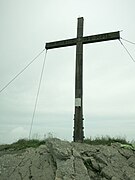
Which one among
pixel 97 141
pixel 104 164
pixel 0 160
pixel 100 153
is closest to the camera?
pixel 104 164

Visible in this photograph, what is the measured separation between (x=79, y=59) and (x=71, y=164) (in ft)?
13.9

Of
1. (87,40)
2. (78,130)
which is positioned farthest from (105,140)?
(87,40)

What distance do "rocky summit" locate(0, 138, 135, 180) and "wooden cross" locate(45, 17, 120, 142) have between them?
115 cm

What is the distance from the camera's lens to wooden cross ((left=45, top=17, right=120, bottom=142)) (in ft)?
29.6

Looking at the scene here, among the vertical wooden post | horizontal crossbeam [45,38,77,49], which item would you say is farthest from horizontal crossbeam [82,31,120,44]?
horizontal crossbeam [45,38,77,49]

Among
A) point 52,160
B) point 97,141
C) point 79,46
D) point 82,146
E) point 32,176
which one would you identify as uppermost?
point 79,46

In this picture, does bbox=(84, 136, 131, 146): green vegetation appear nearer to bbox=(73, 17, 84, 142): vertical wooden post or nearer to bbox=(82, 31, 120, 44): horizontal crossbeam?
bbox=(73, 17, 84, 142): vertical wooden post

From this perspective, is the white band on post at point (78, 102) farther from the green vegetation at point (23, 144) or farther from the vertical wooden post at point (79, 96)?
the green vegetation at point (23, 144)

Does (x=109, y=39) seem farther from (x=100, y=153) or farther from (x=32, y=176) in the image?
(x=32, y=176)

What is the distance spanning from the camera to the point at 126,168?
6.93m

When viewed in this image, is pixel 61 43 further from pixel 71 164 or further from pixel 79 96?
pixel 71 164

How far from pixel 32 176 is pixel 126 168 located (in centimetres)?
246

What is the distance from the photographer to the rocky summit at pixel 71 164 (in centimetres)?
651

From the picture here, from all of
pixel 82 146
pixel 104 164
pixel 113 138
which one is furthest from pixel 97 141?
pixel 104 164
